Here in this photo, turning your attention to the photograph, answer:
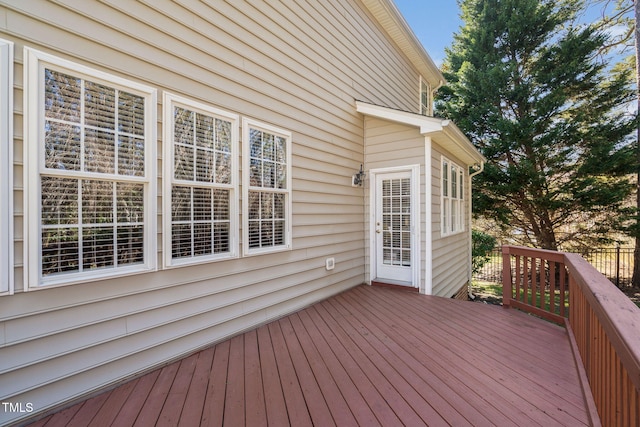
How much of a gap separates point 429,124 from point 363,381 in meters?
3.52

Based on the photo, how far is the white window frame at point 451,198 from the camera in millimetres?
5125

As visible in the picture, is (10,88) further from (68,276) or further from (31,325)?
(31,325)

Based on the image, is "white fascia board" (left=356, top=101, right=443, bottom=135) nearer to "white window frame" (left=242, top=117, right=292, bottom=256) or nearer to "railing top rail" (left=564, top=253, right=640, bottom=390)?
"white window frame" (left=242, top=117, right=292, bottom=256)

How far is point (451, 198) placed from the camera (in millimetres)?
5641

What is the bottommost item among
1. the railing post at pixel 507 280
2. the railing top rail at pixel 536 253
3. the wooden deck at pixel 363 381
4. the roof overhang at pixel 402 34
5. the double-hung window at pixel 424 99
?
the wooden deck at pixel 363 381

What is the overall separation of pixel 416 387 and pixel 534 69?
34.4 ft

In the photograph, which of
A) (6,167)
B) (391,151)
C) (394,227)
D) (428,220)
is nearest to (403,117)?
(391,151)

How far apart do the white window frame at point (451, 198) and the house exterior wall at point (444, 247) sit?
10cm

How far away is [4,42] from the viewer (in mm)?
1648

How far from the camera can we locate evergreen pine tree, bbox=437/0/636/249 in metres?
7.95

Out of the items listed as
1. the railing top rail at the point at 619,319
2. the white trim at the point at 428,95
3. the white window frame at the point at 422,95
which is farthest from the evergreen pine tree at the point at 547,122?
the railing top rail at the point at 619,319

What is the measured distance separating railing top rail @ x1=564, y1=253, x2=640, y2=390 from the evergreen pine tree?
7823 mm

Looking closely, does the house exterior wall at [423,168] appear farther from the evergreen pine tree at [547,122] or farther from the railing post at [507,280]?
the evergreen pine tree at [547,122]

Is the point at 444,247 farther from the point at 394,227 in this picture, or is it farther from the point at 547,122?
the point at 547,122
